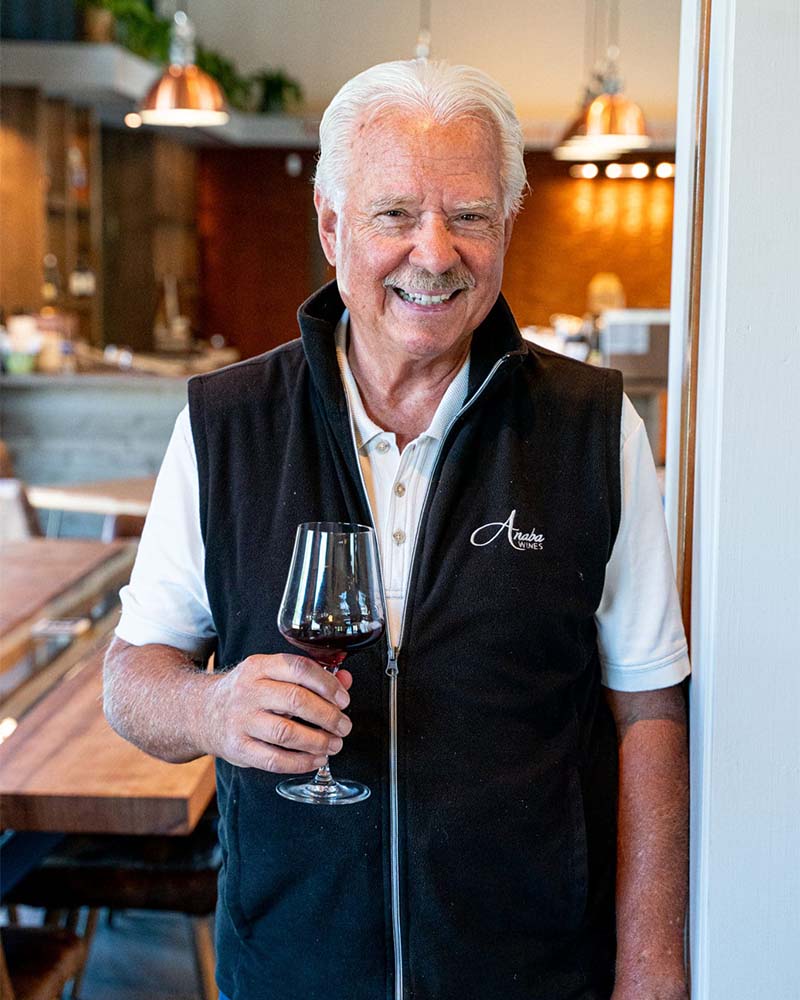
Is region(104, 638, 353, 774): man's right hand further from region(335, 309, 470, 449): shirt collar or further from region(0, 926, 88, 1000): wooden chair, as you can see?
region(0, 926, 88, 1000): wooden chair

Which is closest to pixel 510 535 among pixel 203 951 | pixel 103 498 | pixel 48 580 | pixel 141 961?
pixel 203 951

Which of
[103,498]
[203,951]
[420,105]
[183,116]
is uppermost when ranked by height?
[183,116]

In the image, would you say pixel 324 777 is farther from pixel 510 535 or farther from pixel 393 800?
pixel 510 535

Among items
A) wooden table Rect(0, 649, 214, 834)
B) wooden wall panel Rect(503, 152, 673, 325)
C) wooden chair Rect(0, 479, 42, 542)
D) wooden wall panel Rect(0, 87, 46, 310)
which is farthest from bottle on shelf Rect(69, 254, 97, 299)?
wooden table Rect(0, 649, 214, 834)

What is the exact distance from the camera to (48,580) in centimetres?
312

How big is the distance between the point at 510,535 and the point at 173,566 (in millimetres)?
383

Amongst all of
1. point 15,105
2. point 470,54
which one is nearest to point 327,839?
point 15,105

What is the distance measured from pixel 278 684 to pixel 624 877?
499mm

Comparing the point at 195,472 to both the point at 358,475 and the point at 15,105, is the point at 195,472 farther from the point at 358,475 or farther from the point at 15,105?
the point at 15,105

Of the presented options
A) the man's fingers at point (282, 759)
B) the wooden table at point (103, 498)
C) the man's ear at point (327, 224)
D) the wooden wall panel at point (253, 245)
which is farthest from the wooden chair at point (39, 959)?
the wooden wall panel at point (253, 245)

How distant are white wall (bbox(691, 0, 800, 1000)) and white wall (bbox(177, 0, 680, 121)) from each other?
8.10 meters

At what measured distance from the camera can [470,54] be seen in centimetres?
942

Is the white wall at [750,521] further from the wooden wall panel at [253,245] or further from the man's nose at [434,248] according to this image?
the wooden wall panel at [253,245]

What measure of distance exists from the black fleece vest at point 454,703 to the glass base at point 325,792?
1.0 inches
